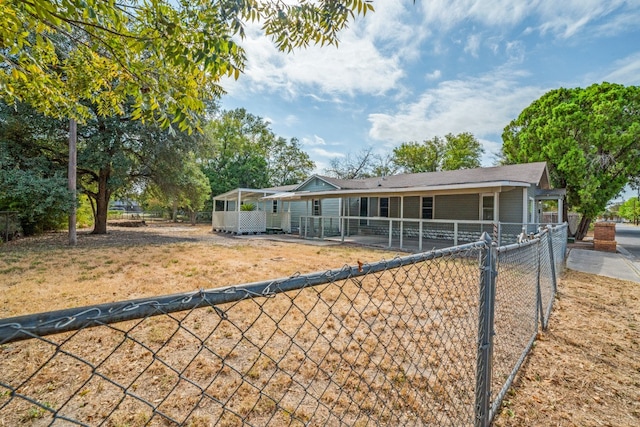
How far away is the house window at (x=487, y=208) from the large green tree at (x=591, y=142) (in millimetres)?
5062

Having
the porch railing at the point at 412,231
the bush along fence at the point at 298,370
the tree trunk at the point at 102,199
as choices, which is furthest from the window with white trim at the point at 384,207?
the tree trunk at the point at 102,199

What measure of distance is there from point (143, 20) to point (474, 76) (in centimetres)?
1539

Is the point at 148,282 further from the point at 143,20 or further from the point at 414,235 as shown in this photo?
the point at 414,235

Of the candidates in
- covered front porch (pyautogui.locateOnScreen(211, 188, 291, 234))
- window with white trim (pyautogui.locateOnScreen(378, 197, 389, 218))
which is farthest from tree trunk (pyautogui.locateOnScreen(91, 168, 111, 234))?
window with white trim (pyautogui.locateOnScreen(378, 197, 389, 218))

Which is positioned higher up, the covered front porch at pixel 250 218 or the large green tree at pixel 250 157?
the large green tree at pixel 250 157

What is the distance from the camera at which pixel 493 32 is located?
9461 mm

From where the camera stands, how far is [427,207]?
592 inches

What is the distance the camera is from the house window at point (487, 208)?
13.1 meters

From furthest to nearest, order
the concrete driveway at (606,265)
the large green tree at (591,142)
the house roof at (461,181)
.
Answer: the large green tree at (591,142) < the house roof at (461,181) < the concrete driveway at (606,265)

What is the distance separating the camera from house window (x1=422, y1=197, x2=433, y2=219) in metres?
14.9

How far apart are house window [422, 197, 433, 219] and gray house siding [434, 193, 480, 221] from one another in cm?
27

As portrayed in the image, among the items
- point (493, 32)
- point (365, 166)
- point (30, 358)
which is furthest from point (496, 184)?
point (365, 166)

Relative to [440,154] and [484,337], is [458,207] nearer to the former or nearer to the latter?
[484,337]

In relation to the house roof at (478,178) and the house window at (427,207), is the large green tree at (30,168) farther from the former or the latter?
the house window at (427,207)
